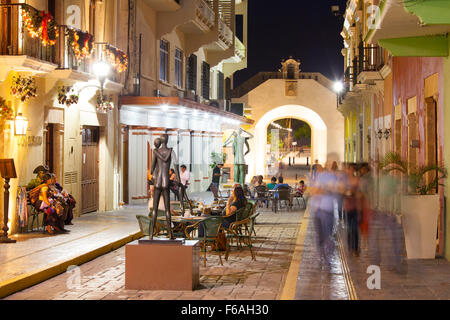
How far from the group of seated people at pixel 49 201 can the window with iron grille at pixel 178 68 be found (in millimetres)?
13634

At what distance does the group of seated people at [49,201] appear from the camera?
1490 centimetres

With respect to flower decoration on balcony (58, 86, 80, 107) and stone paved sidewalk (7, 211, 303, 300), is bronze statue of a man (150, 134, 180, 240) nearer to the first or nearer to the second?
stone paved sidewalk (7, 211, 303, 300)

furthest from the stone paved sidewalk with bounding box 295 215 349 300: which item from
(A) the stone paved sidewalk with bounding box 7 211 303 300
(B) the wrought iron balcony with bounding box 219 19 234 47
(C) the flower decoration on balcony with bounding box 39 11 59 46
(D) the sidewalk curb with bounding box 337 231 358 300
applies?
(B) the wrought iron balcony with bounding box 219 19 234 47

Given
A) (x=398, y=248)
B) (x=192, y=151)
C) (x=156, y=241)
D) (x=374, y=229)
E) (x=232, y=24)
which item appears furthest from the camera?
(x=232, y=24)

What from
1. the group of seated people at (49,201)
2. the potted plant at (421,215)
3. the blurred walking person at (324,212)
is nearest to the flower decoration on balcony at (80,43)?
the group of seated people at (49,201)

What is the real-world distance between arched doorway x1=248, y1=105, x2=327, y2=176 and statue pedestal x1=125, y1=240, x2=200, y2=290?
116ft

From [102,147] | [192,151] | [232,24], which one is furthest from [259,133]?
[102,147]

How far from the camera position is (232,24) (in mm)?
34250

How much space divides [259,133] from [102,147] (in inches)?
1047

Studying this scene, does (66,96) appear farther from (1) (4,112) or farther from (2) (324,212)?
(2) (324,212)

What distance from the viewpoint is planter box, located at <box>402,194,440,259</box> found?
11.7 metres

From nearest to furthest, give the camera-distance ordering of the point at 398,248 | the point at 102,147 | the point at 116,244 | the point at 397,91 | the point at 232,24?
the point at 398,248 < the point at 116,244 < the point at 397,91 < the point at 102,147 < the point at 232,24
